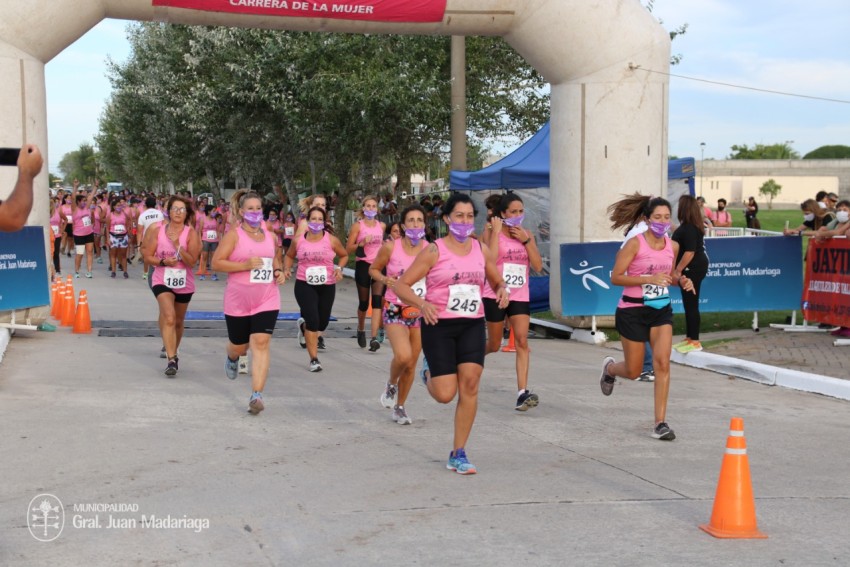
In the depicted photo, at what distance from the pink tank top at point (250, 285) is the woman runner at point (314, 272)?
7.16 ft

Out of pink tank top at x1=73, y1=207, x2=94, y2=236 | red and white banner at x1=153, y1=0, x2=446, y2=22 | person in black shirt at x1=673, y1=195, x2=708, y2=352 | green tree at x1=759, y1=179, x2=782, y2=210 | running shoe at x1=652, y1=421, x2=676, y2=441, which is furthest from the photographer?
green tree at x1=759, y1=179, x2=782, y2=210

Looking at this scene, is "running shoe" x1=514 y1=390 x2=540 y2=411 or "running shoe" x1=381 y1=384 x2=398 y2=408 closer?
"running shoe" x1=381 y1=384 x2=398 y2=408

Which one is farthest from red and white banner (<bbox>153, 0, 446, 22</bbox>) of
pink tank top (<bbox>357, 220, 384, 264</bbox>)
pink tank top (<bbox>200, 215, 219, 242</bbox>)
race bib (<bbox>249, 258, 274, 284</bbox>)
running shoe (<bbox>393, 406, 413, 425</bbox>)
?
pink tank top (<bbox>200, 215, 219, 242</bbox>)

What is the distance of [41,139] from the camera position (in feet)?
43.6

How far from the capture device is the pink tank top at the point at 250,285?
348 inches

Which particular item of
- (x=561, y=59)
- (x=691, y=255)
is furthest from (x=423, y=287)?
(x=561, y=59)

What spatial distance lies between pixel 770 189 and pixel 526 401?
107m

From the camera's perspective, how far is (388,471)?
681 cm

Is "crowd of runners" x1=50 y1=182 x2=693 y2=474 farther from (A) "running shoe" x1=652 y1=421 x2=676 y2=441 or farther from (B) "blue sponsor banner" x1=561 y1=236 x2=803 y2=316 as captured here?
(B) "blue sponsor banner" x1=561 y1=236 x2=803 y2=316

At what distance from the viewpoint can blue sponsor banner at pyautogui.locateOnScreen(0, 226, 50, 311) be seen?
12.6 metres

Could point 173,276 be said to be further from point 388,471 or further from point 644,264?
point 644,264

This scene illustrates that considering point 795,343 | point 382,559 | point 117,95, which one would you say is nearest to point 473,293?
point 382,559

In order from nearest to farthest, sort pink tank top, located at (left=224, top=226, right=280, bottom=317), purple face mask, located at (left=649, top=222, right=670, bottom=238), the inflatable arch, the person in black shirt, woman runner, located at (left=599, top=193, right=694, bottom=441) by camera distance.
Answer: woman runner, located at (left=599, top=193, right=694, bottom=441), purple face mask, located at (left=649, top=222, right=670, bottom=238), pink tank top, located at (left=224, top=226, right=280, bottom=317), the person in black shirt, the inflatable arch

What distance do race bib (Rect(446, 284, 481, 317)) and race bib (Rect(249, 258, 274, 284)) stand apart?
2549 millimetres
